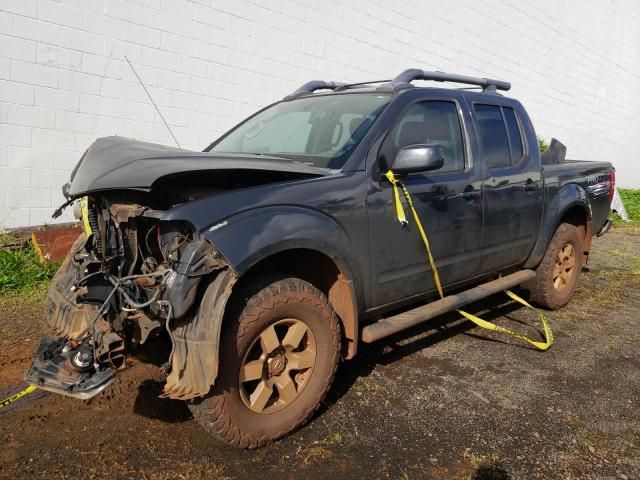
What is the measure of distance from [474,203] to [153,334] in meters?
2.45

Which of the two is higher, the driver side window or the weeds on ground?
the driver side window

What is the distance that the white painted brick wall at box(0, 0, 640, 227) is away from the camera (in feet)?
17.9

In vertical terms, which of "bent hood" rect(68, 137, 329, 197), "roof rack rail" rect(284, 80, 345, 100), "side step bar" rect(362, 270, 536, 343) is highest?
"roof rack rail" rect(284, 80, 345, 100)

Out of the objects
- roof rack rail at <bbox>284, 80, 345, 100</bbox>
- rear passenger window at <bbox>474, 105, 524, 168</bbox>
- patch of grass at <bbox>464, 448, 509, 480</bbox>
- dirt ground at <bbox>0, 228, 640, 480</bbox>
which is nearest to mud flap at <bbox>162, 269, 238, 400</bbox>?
dirt ground at <bbox>0, 228, 640, 480</bbox>

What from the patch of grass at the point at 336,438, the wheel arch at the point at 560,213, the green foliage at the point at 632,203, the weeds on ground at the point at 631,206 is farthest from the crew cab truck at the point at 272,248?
the green foliage at the point at 632,203

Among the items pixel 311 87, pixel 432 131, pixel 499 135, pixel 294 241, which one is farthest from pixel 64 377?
pixel 499 135

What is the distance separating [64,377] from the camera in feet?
8.44

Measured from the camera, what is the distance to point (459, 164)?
3.98m

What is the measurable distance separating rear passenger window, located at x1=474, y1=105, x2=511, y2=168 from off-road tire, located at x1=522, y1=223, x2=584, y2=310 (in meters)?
1.13

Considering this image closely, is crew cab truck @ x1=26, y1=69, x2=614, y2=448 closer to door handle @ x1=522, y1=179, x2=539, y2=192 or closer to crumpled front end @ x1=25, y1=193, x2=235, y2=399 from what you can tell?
crumpled front end @ x1=25, y1=193, x2=235, y2=399

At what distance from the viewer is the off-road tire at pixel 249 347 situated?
8.73 ft

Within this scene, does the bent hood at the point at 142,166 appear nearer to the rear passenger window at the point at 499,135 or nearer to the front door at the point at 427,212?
the front door at the point at 427,212

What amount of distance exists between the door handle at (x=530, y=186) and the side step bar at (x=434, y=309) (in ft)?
2.49

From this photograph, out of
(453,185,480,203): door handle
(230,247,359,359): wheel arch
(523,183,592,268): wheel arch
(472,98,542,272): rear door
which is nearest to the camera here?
(230,247,359,359): wheel arch
